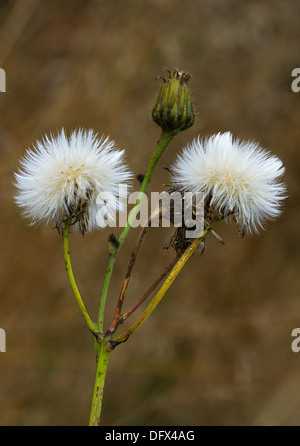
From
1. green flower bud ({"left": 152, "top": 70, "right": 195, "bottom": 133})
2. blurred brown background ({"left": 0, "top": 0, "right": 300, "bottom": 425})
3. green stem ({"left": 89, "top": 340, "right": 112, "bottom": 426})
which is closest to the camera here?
green stem ({"left": 89, "top": 340, "right": 112, "bottom": 426})

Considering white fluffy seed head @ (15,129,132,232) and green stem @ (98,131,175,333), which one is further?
white fluffy seed head @ (15,129,132,232)

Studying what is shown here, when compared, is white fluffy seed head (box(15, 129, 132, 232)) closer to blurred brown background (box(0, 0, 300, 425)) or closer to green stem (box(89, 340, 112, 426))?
green stem (box(89, 340, 112, 426))

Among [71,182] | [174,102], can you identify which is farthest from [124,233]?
[174,102]

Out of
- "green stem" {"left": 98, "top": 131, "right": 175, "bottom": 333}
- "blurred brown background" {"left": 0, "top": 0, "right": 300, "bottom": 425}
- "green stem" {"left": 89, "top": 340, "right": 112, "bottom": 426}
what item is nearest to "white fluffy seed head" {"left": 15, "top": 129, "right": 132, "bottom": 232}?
"green stem" {"left": 98, "top": 131, "right": 175, "bottom": 333}

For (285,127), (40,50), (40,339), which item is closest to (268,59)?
(285,127)

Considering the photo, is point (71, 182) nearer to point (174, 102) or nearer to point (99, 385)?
point (174, 102)

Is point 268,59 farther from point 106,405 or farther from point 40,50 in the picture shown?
point 106,405
